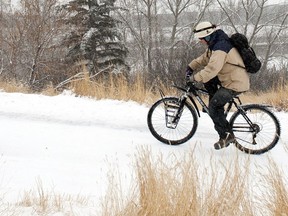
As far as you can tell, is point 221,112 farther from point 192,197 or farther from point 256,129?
point 192,197

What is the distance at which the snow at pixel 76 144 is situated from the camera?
163 inches

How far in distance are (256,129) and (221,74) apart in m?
0.99

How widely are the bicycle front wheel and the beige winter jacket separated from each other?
73cm

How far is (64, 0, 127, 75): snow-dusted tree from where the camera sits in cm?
2577

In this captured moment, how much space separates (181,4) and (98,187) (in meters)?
39.6

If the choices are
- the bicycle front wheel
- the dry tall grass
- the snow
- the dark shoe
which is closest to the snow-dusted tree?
the snow

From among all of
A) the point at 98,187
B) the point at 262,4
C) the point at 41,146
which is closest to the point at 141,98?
the point at 41,146

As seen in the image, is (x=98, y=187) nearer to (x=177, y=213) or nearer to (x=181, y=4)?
(x=177, y=213)

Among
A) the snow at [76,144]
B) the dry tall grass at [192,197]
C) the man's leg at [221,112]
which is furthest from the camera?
the man's leg at [221,112]

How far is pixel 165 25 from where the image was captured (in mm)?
43344

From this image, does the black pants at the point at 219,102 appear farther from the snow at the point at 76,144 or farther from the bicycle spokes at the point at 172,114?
the bicycle spokes at the point at 172,114

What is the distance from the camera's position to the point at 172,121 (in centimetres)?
580

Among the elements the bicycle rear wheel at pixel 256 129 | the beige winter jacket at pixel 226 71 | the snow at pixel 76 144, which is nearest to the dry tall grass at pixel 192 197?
the snow at pixel 76 144

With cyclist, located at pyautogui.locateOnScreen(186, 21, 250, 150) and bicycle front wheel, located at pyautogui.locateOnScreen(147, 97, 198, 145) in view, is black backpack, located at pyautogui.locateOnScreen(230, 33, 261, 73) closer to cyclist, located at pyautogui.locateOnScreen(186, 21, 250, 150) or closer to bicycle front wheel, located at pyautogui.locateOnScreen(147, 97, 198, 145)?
cyclist, located at pyautogui.locateOnScreen(186, 21, 250, 150)
